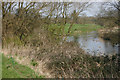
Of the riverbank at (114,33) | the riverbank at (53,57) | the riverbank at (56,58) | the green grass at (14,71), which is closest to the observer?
the green grass at (14,71)

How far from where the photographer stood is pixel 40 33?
1086cm

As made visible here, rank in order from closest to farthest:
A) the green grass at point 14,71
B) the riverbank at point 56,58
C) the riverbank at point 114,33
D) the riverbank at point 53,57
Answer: the green grass at point 14,71, the riverbank at point 53,57, the riverbank at point 56,58, the riverbank at point 114,33

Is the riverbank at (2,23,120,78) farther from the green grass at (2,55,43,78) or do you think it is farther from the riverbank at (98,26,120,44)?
the riverbank at (98,26,120,44)

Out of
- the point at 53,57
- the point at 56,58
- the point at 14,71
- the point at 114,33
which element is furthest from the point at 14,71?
the point at 114,33

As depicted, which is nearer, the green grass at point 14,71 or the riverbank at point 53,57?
the green grass at point 14,71

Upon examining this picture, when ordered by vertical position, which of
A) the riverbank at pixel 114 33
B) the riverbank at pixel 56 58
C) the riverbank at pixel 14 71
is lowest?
the riverbank at pixel 56 58

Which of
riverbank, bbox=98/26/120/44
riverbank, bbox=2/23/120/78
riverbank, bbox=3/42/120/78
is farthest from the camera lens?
riverbank, bbox=98/26/120/44

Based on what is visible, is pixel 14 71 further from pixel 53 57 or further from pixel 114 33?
pixel 114 33

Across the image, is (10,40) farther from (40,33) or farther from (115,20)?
(115,20)

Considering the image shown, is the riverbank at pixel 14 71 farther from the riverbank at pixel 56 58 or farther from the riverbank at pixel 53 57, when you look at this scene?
the riverbank at pixel 56 58

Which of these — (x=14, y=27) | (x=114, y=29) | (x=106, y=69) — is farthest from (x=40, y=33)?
(x=106, y=69)

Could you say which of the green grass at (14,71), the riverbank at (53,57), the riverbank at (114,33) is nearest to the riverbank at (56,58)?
the riverbank at (53,57)

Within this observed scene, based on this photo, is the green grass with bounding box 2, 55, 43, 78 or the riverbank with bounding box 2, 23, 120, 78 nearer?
the green grass with bounding box 2, 55, 43, 78

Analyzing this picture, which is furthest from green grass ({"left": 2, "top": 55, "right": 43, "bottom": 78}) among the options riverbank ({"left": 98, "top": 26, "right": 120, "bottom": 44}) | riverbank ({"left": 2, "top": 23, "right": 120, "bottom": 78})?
riverbank ({"left": 98, "top": 26, "right": 120, "bottom": 44})
